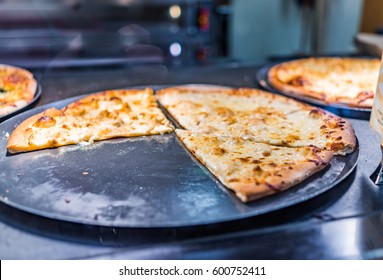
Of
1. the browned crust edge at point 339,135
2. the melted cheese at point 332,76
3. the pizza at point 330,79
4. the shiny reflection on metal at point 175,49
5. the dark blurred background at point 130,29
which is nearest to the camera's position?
the browned crust edge at point 339,135

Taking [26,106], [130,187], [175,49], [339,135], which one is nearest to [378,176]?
[339,135]

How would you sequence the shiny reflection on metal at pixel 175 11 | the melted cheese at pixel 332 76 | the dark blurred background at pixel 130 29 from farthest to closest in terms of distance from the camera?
the shiny reflection on metal at pixel 175 11, the dark blurred background at pixel 130 29, the melted cheese at pixel 332 76

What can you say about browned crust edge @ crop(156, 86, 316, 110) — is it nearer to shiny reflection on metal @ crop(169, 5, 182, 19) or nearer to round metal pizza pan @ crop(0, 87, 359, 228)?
round metal pizza pan @ crop(0, 87, 359, 228)

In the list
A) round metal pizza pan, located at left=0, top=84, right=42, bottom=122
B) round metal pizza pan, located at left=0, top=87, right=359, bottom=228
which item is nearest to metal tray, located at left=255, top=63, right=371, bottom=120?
round metal pizza pan, located at left=0, top=87, right=359, bottom=228

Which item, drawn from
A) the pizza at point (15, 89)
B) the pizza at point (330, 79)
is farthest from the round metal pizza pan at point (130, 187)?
the pizza at point (330, 79)

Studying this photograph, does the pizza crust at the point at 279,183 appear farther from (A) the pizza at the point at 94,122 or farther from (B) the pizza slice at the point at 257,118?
(A) the pizza at the point at 94,122

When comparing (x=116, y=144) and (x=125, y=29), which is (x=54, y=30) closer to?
(x=125, y=29)
